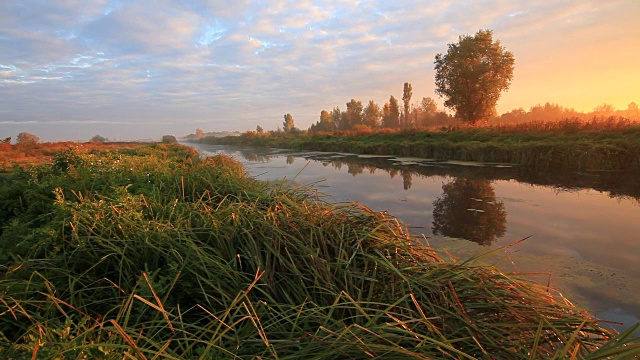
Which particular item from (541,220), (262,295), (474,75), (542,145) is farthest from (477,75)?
(262,295)

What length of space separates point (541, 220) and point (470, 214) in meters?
1.13

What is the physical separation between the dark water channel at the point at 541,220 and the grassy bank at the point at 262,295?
68 centimetres

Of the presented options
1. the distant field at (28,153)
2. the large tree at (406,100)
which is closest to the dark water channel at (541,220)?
the distant field at (28,153)

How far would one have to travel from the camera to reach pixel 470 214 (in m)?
5.80

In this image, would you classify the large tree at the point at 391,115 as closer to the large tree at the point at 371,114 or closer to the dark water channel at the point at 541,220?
the large tree at the point at 371,114

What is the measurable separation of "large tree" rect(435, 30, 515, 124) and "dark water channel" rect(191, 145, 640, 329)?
17001mm

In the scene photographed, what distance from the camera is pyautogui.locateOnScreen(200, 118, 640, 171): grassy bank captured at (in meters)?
10.3

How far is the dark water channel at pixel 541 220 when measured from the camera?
3102mm

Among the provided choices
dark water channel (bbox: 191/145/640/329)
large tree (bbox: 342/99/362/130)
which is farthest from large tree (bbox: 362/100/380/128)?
dark water channel (bbox: 191/145/640/329)

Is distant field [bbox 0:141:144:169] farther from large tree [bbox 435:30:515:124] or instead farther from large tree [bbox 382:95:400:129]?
large tree [bbox 382:95:400:129]

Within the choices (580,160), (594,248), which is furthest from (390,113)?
(594,248)

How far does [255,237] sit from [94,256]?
1.18 m

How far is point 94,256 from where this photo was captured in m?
2.27

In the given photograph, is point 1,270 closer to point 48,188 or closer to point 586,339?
point 48,188
